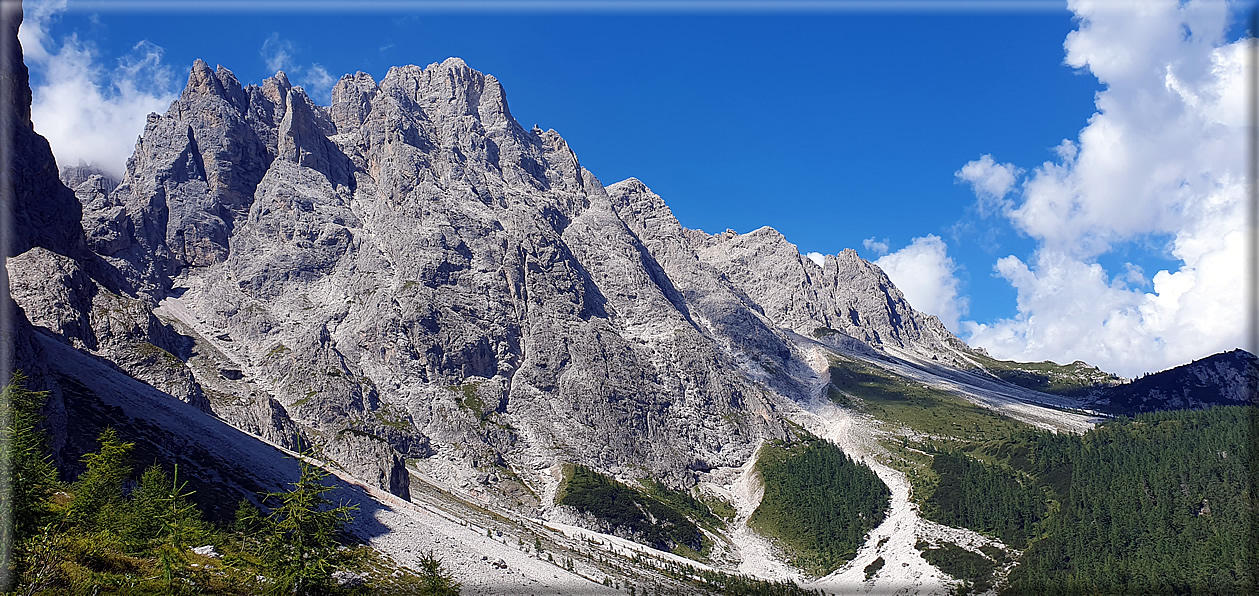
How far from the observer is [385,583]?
90.2 meters

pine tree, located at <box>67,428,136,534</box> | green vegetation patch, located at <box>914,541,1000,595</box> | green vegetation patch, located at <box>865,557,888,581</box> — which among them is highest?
pine tree, located at <box>67,428,136,534</box>

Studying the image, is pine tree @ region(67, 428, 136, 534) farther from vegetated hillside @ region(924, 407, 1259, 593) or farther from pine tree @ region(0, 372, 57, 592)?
vegetated hillside @ region(924, 407, 1259, 593)

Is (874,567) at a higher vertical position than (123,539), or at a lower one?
lower

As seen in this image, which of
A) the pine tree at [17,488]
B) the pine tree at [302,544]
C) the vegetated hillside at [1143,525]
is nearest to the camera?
the pine tree at [17,488]

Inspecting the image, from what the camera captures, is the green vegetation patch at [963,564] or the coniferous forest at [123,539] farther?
the green vegetation patch at [963,564]

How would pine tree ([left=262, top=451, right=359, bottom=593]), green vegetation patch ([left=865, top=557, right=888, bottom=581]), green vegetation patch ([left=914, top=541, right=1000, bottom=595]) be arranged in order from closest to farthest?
pine tree ([left=262, top=451, right=359, bottom=593]), green vegetation patch ([left=914, top=541, right=1000, bottom=595]), green vegetation patch ([left=865, top=557, right=888, bottom=581])

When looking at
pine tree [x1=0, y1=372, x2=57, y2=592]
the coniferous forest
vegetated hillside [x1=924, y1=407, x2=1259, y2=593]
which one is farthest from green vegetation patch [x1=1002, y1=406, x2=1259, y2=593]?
pine tree [x1=0, y1=372, x2=57, y2=592]

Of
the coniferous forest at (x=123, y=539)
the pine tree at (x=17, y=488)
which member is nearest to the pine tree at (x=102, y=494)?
the coniferous forest at (x=123, y=539)

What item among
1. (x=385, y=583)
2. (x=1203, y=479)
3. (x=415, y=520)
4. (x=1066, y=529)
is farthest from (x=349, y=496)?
(x=1203, y=479)

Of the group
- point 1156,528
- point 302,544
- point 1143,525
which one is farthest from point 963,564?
point 302,544

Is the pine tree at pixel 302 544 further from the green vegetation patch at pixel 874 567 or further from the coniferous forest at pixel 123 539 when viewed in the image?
the green vegetation patch at pixel 874 567

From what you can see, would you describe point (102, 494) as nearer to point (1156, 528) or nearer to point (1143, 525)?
point (1156, 528)

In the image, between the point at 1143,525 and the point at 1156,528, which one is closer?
the point at 1156,528

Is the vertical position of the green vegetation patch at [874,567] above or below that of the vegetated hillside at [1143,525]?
below
